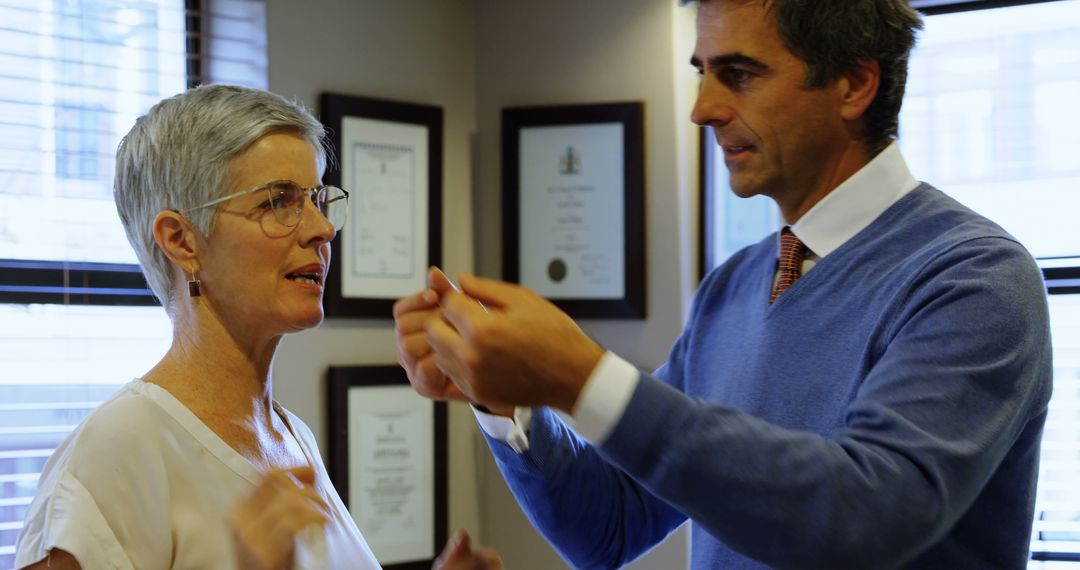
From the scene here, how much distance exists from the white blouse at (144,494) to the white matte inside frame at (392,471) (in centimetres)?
139

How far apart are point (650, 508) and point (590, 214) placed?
1575 mm

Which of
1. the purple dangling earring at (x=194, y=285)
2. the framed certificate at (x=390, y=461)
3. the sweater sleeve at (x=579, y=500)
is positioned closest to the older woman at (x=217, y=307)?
the purple dangling earring at (x=194, y=285)

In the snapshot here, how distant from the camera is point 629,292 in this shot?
10.5 ft

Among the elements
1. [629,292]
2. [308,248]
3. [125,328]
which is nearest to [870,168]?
[308,248]

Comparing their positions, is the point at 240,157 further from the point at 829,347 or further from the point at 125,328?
the point at 125,328

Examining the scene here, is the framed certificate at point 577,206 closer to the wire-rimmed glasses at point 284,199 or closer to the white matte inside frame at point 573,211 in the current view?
the white matte inside frame at point 573,211

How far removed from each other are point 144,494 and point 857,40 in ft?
3.86

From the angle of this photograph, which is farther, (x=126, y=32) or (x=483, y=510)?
(x=483, y=510)

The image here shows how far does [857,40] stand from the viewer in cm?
162

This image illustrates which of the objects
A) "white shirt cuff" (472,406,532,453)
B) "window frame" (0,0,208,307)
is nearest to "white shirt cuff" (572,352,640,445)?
"white shirt cuff" (472,406,532,453)

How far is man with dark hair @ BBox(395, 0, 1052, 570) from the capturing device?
114 centimetres

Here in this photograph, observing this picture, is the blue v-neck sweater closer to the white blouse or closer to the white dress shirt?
the white dress shirt

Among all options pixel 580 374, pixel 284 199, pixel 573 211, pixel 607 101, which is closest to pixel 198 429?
pixel 284 199

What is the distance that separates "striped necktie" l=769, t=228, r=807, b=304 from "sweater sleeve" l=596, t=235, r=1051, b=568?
313 mm
